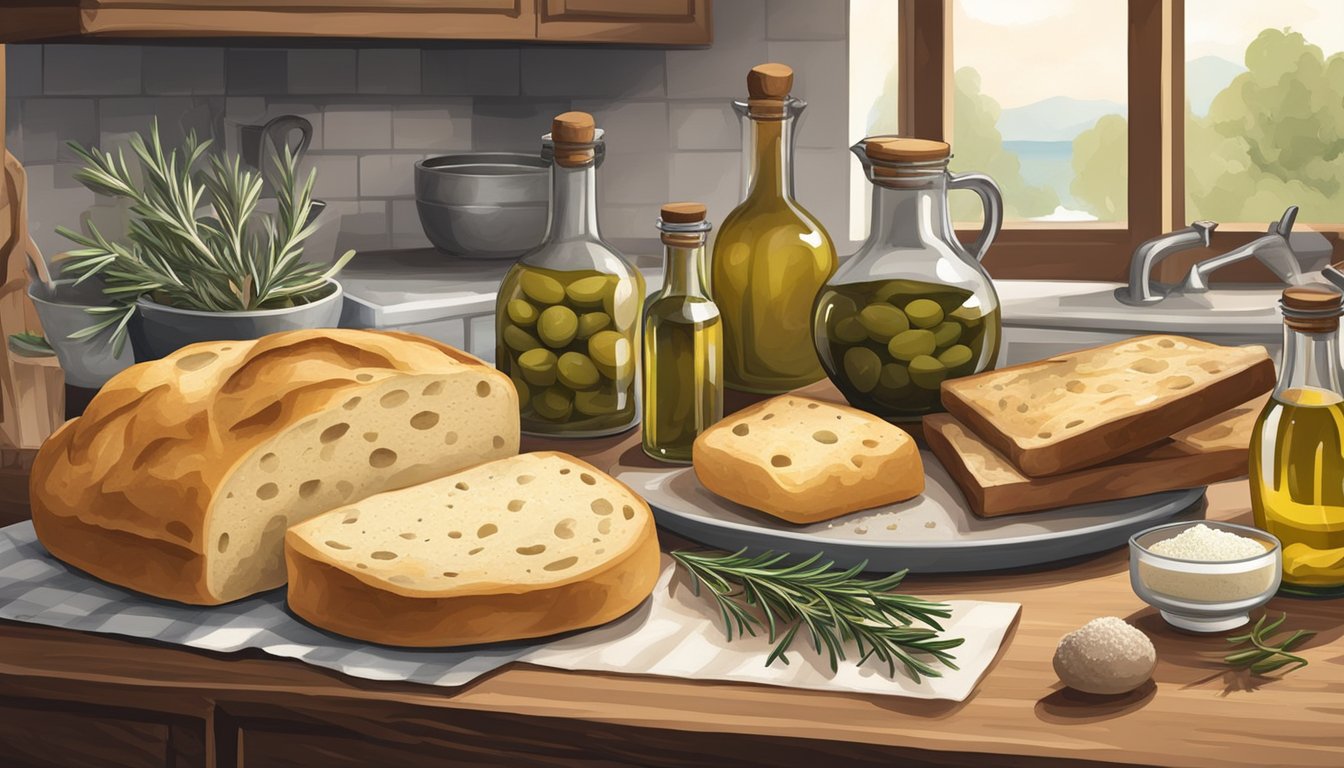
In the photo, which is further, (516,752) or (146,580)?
(146,580)

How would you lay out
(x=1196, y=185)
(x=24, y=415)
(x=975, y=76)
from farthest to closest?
(x=975, y=76), (x=1196, y=185), (x=24, y=415)

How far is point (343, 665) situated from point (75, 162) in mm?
1820

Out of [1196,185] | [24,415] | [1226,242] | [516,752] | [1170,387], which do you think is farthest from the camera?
[1196,185]

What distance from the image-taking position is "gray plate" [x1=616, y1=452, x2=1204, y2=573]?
1.06 m

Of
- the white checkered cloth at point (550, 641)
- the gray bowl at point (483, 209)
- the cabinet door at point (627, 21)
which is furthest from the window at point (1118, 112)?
the white checkered cloth at point (550, 641)

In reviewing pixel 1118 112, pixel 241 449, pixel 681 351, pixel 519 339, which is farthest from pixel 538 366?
pixel 1118 112

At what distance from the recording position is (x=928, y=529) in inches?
43.6

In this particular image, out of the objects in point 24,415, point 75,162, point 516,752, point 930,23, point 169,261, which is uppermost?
point 930,23

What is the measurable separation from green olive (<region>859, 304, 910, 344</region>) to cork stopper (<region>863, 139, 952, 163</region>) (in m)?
0.14

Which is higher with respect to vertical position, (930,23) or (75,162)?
(930,23)

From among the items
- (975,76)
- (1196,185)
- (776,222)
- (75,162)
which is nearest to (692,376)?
(776,222)

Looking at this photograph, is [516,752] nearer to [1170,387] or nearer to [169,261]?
[1170,387]

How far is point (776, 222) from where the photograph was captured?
1473mm

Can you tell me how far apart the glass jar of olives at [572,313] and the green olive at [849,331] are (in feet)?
0.65
